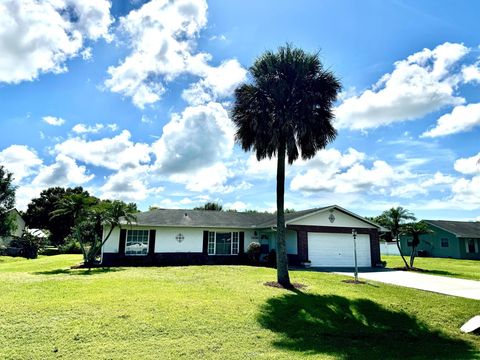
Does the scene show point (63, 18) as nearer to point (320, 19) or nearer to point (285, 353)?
point (320, 19)

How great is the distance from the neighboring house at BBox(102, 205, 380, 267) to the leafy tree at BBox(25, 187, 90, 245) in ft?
107

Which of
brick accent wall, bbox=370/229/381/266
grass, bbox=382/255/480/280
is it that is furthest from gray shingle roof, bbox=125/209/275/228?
grass, bbox=382/255/480/280

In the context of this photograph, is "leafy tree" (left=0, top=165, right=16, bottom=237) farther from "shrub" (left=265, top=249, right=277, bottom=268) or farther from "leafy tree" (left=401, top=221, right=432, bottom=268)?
"leafy tree" (left=401, top=221, right=432, bottom=268)

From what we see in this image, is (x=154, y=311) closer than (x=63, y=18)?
Yes

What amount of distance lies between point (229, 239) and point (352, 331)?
16.5 meters

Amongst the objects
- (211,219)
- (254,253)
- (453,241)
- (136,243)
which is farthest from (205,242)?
(453,241)

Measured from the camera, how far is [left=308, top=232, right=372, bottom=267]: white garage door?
76.8 feet

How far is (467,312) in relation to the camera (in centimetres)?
1074

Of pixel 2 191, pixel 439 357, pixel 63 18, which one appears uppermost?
pixel 63 18

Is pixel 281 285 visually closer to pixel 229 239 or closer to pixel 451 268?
pixel 229 239

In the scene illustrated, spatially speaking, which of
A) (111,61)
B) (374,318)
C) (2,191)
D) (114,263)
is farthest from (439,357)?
(2,191)

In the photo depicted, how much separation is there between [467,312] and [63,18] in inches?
667

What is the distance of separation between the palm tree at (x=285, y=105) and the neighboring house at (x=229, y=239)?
8.55 meters

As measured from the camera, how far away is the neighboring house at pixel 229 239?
887 inches
